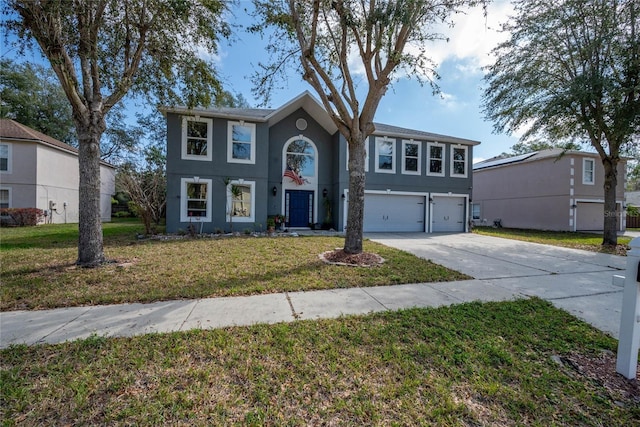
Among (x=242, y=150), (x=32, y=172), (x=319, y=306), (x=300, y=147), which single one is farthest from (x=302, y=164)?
(x=32, y=172)

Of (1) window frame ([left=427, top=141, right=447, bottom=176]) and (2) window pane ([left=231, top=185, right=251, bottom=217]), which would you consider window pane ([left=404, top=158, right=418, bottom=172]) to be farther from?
(2) window pane ([left=231, top=185, right=251, bottom=217])

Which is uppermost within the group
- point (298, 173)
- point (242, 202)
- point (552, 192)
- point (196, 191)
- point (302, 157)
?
point (302, 157)

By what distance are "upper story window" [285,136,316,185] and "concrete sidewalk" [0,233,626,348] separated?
885cm

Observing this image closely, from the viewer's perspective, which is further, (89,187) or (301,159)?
(301,159)

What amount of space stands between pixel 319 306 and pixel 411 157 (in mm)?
12341

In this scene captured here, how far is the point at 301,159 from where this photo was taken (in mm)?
13492

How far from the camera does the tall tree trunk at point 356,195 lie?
6.96 meters

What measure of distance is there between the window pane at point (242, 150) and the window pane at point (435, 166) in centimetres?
963

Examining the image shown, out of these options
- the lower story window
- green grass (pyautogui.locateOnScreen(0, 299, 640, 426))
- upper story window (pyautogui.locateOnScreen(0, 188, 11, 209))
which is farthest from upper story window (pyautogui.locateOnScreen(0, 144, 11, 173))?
green grass (pyautogui.locateOnScreen(0, 299, 640, 426))

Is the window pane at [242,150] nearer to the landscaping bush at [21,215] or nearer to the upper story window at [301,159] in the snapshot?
the upper story window at [301,159]

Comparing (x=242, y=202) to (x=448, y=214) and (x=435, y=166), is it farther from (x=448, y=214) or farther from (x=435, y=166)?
(x=448, y=214)

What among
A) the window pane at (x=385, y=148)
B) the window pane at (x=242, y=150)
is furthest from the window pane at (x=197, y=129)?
the window pane at (x=385, y=148)

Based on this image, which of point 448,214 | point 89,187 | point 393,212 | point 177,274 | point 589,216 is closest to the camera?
point 177,274

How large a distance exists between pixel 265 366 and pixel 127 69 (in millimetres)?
7491
